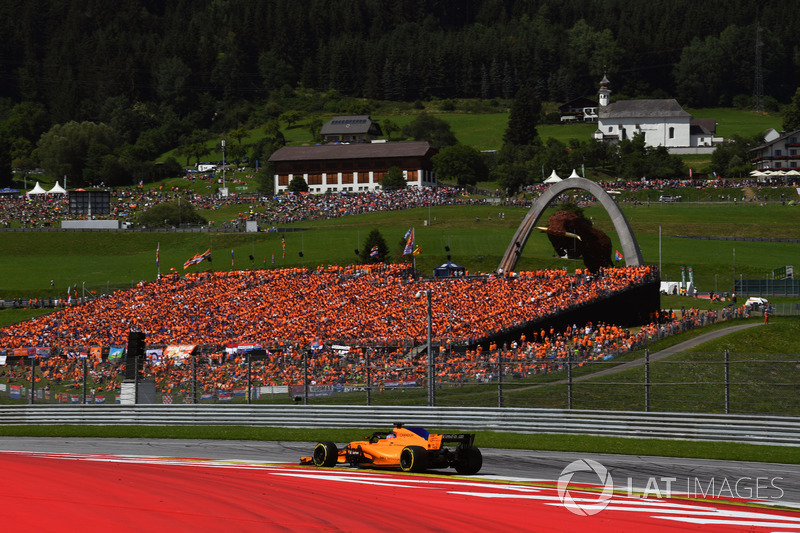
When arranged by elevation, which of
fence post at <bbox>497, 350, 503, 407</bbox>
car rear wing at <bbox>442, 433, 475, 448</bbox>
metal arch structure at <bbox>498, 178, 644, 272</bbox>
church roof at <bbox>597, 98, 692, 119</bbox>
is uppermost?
church roof at <bbox>597, 98, 692, 119</bbox>

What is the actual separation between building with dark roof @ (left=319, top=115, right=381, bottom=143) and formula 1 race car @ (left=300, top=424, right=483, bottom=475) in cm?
14504

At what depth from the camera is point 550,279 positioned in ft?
161

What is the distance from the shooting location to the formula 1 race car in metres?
18.9

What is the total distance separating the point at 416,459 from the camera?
18906 millimetres

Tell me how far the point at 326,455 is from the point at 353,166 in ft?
384

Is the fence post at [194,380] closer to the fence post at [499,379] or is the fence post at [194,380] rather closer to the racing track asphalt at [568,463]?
the racing track asphalt at [568,463]

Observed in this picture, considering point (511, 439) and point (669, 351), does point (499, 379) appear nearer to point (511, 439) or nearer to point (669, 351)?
point (511, 439)

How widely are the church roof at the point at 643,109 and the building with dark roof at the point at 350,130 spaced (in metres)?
38.8

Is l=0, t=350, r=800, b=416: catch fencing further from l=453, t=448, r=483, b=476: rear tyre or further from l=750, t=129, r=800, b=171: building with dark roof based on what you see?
l=750, t=129, r=800, b=171: building with dark roof

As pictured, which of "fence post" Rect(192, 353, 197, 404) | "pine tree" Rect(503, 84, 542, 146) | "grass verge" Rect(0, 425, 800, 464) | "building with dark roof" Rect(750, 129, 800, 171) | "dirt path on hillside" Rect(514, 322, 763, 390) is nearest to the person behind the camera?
"grass verge" Rect(0, 425, 800, 464)

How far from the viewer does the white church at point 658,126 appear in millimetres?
163250

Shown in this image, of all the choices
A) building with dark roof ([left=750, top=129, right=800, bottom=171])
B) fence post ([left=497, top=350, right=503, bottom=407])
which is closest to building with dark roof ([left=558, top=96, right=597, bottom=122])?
building with dark roof ([left=750, top=129, right=800, bottom=171])

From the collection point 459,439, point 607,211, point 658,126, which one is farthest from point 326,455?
point 658,126

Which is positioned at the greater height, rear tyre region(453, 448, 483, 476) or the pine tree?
the pine tree
